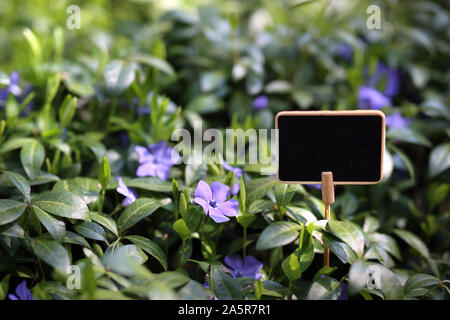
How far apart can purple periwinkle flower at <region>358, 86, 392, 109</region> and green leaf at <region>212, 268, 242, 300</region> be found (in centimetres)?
90

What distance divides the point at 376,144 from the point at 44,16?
186 centimetres

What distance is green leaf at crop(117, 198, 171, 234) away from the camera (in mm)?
987

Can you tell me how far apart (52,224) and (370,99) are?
1124 millimetres

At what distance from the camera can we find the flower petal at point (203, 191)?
39.6 inches

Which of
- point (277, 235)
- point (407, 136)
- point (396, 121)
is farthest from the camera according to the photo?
point (396, 121)

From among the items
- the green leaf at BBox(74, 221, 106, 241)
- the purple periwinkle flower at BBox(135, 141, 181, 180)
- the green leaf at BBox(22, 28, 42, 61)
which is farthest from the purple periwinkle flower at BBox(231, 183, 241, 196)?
the green leaf at BBox(22, 28, 42, 61)

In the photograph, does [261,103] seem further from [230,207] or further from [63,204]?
[63,204]

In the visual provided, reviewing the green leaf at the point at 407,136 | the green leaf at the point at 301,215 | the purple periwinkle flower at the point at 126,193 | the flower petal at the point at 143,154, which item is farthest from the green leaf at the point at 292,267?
the green leaf at the point at 407,136

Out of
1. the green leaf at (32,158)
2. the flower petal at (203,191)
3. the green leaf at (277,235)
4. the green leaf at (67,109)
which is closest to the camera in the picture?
the green leaf at (277,235)

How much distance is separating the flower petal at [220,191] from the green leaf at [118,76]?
1.59 ft

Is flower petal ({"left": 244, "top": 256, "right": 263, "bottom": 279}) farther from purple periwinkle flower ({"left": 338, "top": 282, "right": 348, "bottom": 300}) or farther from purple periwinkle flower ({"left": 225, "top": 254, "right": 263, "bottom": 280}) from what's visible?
purple periwinkle flower ({"left": 338, "top": 282, "right": 348, "bottom": 300})

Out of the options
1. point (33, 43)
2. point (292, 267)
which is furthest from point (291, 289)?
point (33, 43)

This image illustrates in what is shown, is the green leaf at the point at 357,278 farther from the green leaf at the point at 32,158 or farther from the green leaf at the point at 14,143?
the green leaf at the point at 14,143

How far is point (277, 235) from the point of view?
0.92 metres
